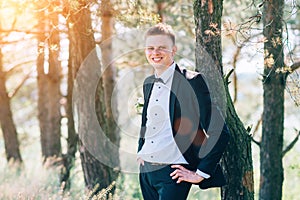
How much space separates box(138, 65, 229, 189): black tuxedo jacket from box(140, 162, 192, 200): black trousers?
0.17 meters

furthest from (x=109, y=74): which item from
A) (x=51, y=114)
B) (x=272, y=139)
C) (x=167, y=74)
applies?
(x=167, y=74)

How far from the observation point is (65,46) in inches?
460

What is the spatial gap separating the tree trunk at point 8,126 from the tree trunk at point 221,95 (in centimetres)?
830

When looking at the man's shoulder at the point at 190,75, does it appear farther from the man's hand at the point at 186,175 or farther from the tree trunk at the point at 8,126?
the tree trunk at the point at 8,126

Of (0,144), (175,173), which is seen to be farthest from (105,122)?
(0,144)

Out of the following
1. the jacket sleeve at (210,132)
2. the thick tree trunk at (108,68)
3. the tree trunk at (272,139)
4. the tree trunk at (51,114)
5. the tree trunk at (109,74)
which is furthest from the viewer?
the tree trunk at (51,114)

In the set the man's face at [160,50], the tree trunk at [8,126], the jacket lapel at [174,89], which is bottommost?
the tree trunk at [8,126]

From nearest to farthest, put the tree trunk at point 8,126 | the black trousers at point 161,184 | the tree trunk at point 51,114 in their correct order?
the black trousers at point 161,184
the tree trunk at point 51,114
the tree trunk at point 8,126

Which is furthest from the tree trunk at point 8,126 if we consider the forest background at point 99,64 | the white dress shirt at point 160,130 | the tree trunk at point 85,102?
the white dress shirt at point 160,130

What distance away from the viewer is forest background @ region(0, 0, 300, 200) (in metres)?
6.79

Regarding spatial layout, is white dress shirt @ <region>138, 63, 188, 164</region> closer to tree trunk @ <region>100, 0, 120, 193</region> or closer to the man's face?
the man's face

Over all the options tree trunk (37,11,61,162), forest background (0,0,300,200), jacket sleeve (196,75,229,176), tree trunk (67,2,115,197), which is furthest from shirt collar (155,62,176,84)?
tree trunk (37,11,61,162)

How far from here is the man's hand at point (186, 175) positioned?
4.75 m

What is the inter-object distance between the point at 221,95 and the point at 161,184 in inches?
53.1
